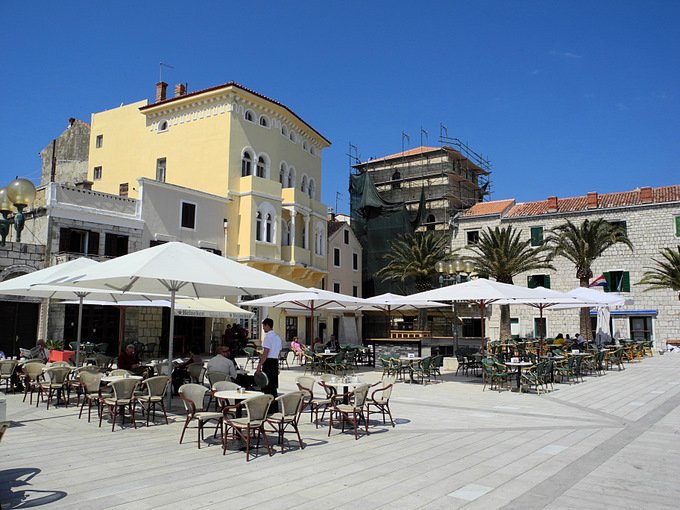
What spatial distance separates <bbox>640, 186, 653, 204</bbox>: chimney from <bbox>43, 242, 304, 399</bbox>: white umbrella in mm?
33148

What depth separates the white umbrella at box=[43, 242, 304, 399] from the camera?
8.00 metres

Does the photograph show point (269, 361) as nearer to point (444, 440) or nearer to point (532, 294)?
point (444, 440)

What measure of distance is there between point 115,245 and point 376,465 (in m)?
20.1

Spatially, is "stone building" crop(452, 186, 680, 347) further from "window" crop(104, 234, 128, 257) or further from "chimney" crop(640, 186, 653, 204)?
"window" crop(104, 234, 128, 257)

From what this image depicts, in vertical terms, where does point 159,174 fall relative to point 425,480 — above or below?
above

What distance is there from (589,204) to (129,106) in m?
30.9

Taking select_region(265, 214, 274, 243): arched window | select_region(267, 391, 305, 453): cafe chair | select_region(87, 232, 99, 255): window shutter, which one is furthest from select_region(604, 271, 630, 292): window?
select_region(267, 391, 305, 453): cafe chair

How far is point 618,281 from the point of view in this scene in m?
35.4

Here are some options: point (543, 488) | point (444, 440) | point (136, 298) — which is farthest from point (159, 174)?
point (543, 488)

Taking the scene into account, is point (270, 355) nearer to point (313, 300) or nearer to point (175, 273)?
point (175, 273)

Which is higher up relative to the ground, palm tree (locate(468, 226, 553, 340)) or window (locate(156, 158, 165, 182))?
window (locate(156, 158, 165, 182))

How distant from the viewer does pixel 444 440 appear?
773 cm

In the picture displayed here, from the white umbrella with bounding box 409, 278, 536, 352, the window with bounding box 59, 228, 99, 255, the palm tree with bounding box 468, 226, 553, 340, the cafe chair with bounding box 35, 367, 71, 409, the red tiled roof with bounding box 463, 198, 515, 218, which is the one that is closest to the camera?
the cafe chair with bounding box 35, 367, 71, 409

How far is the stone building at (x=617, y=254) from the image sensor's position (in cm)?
3397
